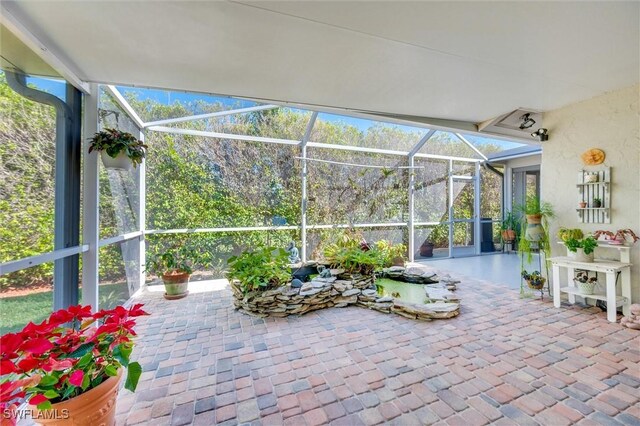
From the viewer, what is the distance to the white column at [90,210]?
282 cm

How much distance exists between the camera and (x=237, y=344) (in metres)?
2.71

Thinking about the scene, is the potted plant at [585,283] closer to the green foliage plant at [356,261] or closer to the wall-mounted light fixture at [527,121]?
the wall-mounted light fixture at [527,121]

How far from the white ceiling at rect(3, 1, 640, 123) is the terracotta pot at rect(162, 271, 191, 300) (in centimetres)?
251

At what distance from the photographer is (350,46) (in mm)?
2367

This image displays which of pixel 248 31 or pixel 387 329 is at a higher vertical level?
pixel 248 31

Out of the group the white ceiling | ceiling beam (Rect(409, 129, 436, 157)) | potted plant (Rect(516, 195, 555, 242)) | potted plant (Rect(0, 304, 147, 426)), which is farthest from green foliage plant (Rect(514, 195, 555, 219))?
potted plant (Rect(0, 304, 147, 426))

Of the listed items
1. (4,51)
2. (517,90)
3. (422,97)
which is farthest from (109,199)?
(517,90)

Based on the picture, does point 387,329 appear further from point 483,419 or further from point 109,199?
point 109,199

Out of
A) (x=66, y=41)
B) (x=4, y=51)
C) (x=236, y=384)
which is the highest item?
(x=66, y=41)

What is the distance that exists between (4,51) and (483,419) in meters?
4.00

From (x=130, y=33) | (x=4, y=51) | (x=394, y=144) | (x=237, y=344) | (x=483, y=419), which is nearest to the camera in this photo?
(x=483, y=419)

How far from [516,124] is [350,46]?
359 centimetres

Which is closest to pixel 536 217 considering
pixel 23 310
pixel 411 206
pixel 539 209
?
pixel 539 209

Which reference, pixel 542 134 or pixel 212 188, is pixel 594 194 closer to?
pixel 542 134
